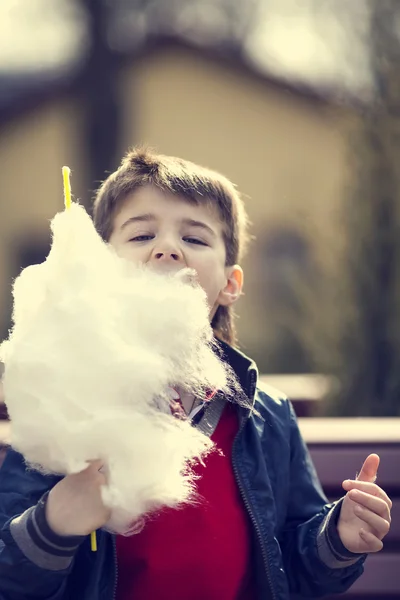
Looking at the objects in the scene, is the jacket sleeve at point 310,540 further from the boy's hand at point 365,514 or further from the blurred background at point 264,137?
the blurred background at point 264,137

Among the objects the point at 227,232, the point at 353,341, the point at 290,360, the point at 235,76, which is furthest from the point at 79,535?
the point at 235,76

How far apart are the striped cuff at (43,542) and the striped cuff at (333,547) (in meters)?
0.60

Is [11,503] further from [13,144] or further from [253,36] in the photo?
[13,144]

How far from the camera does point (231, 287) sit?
206cm

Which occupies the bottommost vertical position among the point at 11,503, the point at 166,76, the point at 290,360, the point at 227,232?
the point at 290,360

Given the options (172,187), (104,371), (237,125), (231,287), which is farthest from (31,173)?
(104,371)

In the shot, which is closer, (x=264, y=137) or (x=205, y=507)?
(x=205, y=507)

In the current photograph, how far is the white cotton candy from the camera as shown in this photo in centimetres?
138

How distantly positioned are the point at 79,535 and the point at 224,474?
0.46 meters

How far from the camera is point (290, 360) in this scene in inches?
296

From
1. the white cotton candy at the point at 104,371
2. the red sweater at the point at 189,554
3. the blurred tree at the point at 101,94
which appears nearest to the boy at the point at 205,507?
the red sweater at the point at 189,554

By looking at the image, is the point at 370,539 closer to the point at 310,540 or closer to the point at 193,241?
the point at 310,540

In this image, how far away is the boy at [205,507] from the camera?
1577 mm

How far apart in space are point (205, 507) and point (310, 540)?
1.03 feet
